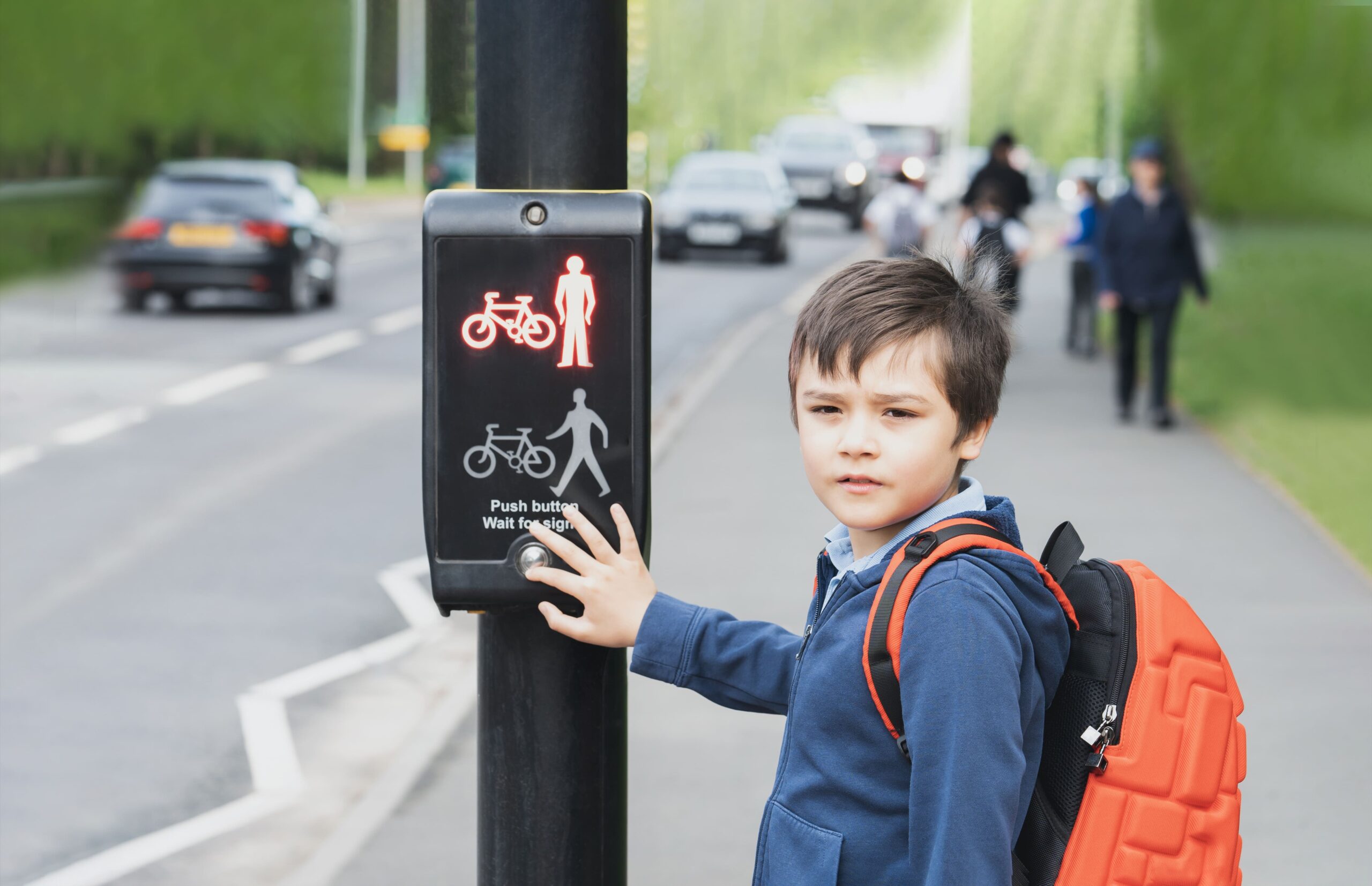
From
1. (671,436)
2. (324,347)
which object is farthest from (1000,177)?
(324,347)

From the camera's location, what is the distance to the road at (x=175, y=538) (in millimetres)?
5516

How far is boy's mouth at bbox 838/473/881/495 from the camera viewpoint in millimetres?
2002

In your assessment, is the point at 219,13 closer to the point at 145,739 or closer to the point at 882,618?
the point at 145,739

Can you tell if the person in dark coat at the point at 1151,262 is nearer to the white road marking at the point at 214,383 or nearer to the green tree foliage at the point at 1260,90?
the white road marking at the point at 214,383

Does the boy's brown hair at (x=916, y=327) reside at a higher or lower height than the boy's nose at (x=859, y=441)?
higher

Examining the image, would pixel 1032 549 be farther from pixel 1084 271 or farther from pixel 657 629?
pixel 1084 271

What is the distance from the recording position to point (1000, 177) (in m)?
14.6

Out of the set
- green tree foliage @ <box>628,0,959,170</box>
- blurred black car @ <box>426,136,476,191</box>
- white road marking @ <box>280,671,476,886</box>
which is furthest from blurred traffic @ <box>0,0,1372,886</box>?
green tree foliage @ <box>628,0,959,170</box>

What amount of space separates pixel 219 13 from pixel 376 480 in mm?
48969

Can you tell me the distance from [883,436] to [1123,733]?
0.40 meters

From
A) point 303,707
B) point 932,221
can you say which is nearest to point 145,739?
point 303,707

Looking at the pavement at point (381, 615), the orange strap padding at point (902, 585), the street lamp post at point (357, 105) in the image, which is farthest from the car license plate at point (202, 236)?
the street lamp post at point (357, 105)

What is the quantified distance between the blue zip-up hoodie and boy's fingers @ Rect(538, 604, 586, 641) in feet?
0.25

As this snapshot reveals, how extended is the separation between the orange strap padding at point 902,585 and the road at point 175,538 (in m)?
3.44
